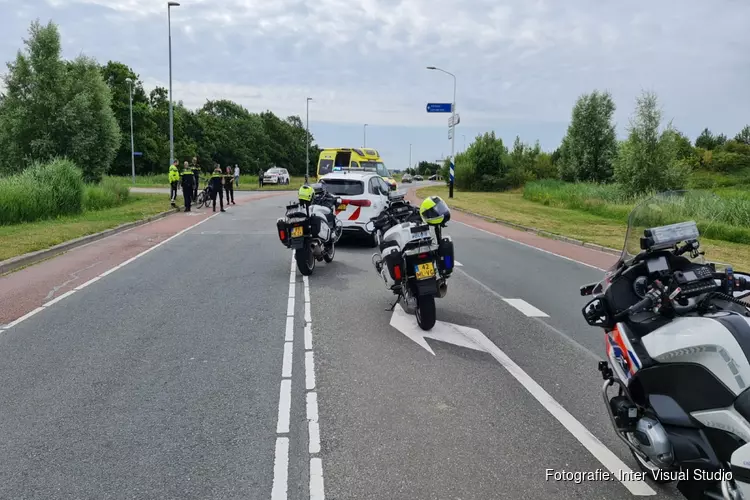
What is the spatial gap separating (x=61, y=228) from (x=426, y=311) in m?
12.3

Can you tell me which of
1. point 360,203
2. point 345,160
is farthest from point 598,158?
point 360,203

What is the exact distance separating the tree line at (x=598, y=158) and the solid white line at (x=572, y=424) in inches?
1082

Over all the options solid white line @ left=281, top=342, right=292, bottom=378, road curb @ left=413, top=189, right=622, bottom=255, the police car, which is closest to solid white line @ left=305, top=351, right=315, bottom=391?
solid white line @ left=281, top=342, right=292, bottom=378

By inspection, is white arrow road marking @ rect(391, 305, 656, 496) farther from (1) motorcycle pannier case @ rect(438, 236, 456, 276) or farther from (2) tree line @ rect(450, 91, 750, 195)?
(2) tree line @ rect(450, 91, 750, 195)

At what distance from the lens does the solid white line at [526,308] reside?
296 inches

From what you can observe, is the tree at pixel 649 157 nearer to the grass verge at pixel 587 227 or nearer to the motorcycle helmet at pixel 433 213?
the grass verge at pixel 587 227

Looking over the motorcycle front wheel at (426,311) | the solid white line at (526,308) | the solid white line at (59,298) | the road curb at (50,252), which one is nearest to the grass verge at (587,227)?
the solid white line at (526,308)

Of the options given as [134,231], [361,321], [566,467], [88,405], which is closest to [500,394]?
[566,467]

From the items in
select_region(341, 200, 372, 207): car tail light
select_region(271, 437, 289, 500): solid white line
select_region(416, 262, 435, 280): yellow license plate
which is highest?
select_region(341, 200, 372, 207): car tail light

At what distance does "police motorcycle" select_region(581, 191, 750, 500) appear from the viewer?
264 cm

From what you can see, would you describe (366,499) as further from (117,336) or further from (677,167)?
(677,167)

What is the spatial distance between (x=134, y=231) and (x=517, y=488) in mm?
15130

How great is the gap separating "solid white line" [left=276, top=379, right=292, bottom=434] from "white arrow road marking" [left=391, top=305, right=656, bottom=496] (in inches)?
67.1

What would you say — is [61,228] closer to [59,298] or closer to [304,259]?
[59,298]
